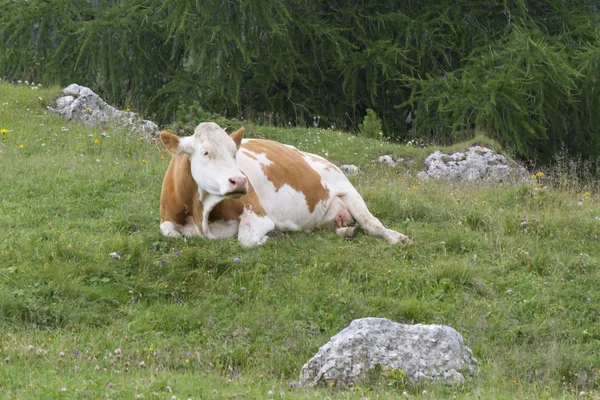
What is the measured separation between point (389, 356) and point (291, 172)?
4.10 meters

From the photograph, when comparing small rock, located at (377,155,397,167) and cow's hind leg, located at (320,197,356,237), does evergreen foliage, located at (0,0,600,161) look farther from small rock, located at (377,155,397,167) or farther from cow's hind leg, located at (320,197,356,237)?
cow's hind leg, located at (320,197,356,237)

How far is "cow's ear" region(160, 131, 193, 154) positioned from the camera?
9.20m

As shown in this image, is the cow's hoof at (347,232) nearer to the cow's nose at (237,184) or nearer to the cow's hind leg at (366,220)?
the cow's hind leg at (366,220)

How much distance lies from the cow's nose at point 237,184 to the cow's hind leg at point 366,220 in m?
1.91

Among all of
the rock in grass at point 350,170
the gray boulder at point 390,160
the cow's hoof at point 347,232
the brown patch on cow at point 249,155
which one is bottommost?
the gray boulder at point 390,160

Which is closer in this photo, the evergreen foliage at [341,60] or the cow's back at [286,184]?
the cow's back at [286,184]

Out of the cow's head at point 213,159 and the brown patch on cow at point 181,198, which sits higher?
the cow's head at point 213,159

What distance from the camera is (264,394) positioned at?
18.5 ft

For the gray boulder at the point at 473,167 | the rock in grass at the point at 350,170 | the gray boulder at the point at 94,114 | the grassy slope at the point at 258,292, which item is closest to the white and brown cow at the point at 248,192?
the grassy slope at the point at 258,292

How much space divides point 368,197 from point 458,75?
1250 centimetres

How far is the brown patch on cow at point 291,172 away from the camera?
396 inches

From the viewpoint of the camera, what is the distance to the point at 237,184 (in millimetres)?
8672

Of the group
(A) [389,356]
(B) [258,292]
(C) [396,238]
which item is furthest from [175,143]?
(A) [389,356]

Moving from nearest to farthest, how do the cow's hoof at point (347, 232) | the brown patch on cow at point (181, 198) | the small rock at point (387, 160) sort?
the brown patch on cow at point (181, 198), the cow's hoof at point (347, 232), the small rock at point (387, 160)
